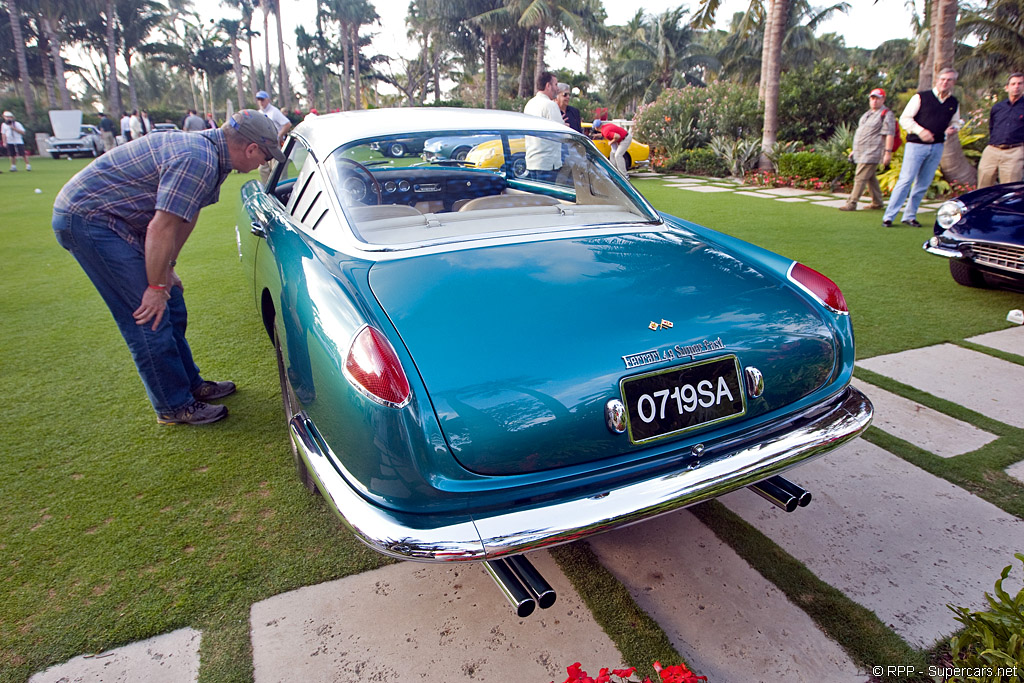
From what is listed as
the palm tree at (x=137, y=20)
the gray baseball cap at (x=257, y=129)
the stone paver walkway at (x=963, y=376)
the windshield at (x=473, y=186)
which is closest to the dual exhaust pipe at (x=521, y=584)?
the windshield at (x=473, y=186)

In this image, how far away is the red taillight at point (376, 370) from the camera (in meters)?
1.71

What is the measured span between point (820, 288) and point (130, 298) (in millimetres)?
3120

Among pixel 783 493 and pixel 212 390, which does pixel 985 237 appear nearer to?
pixel 783 493

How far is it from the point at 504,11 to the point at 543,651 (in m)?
39.6

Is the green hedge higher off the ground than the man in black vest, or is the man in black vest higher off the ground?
the man in black vest

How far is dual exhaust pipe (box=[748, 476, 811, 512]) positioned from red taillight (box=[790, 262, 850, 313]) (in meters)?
0.69

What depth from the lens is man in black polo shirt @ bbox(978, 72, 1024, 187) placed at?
7070mm

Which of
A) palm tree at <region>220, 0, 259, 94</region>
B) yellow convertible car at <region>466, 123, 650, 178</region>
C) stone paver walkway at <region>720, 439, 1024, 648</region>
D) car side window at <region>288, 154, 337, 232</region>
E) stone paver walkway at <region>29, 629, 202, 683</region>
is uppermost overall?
palm tree at <region>220, 0, 259, 94</region>

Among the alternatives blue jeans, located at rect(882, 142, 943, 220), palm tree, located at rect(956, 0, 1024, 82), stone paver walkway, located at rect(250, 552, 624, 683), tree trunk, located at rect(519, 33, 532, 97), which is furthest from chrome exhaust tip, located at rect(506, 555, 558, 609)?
tree trunk, located at rect(519, 33, 532, 97)

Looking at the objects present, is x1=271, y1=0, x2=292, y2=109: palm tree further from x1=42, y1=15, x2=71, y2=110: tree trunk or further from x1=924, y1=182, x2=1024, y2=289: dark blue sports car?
x1=924, y1=182, x2=1024, y2=289: dark blue sports car

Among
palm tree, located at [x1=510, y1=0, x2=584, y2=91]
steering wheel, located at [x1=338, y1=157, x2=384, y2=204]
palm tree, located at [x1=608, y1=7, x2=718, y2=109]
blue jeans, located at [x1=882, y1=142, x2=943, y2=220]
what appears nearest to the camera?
steering wheel, located at [x1=338, y1=157, x2=384, y2=204]

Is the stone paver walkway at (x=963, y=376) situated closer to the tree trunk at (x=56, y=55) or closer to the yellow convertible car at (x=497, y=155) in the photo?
the yellow convertible car at (x=497, y=155)

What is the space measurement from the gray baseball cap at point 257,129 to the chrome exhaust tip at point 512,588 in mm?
2361

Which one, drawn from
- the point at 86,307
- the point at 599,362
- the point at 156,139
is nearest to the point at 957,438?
the point at 599,362
